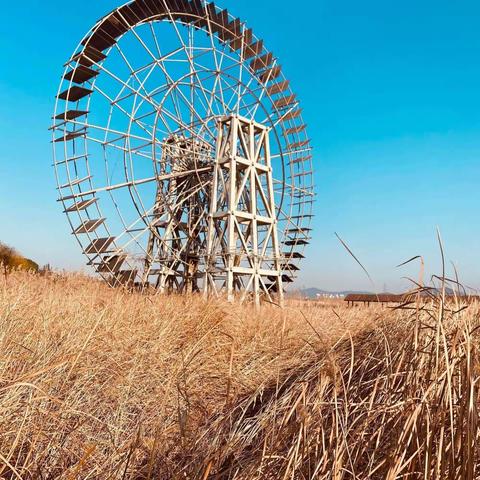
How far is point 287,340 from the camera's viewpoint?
567 cm

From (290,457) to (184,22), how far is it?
17.8 metres

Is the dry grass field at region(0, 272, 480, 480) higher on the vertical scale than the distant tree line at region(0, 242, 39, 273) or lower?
lower

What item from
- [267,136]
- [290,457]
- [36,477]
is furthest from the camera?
[267,136]

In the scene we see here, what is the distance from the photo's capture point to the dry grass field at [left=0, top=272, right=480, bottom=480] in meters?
1.47

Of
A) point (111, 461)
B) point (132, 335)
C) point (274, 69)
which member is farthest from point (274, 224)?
point (111, 461)

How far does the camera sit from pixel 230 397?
2758 millimetres

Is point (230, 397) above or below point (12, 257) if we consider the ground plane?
below

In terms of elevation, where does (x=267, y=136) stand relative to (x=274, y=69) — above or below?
Answer: below

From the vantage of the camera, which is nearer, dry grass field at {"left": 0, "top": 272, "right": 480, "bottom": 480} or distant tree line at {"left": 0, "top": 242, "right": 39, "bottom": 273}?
dry grass field at {"left": 0, "top": 272, "right": 480, "bottom": 480}

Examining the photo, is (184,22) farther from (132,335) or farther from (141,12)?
(132,335)

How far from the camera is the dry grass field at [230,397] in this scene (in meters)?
1.47

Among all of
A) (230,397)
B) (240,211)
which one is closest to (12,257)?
(240,211)

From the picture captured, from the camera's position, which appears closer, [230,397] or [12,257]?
[230,397]

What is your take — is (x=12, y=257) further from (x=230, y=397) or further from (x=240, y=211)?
(x=230, y=397)
